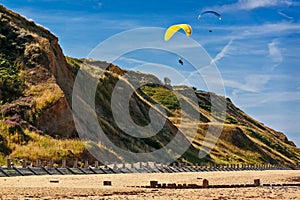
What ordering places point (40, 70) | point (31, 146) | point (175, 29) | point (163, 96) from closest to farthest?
point (175, 29), point (31, 146), point (40, 70), point (163, 96)

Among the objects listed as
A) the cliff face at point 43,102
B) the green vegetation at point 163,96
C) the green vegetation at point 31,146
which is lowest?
the green vegetation at point 31,146

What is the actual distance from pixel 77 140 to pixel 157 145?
22.6m

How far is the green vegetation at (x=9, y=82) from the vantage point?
50062mm

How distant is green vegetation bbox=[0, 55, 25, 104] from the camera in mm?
50062

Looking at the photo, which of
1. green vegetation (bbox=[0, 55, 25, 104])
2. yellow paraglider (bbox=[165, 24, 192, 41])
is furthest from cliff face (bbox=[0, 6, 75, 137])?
yellow paraglider (bbox=[165, 24, 192, 41])

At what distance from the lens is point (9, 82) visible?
51.7 m

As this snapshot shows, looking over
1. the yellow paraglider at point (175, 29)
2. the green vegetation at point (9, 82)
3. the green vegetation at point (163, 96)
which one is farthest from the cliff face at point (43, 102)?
the green vegetation at point (163, 96)

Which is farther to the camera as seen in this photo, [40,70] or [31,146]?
[40,70]

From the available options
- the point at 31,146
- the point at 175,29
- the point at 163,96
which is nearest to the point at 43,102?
the point at 31,146

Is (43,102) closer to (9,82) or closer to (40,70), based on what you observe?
(9,82)

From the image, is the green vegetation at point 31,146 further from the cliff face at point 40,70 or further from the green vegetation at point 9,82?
the green vegetation at point 9,82

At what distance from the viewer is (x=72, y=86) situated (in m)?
63.1

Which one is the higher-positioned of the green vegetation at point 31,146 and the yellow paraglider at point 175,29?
the yellow paraglider at point 175,29

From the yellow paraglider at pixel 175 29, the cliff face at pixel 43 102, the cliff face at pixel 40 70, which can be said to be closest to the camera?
the yellow paraglider at pixel 175 29
